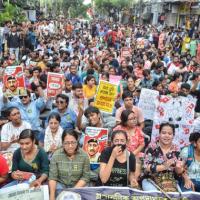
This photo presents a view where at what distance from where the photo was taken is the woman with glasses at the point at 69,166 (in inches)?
199

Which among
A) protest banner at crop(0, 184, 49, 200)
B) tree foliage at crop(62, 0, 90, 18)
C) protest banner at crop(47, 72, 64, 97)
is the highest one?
tree foliage at crop(62, 0, 90, 18)

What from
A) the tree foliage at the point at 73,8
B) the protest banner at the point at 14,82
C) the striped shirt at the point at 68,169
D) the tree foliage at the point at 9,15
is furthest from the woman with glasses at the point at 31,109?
the tree foliage at the point at 73,8

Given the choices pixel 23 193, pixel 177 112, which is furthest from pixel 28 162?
pixel 177 112

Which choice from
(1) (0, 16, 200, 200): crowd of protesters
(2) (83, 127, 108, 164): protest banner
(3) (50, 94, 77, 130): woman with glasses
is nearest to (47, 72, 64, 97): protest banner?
(1) (0, 16, 200, 200): crowd of protesters

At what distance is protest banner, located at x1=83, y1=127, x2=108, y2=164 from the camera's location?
233 inches

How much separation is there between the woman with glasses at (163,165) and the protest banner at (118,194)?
21cm

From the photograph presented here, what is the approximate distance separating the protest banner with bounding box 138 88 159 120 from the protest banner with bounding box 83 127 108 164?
2192mm

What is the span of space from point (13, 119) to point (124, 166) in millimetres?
2005

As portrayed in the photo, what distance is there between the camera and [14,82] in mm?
7805

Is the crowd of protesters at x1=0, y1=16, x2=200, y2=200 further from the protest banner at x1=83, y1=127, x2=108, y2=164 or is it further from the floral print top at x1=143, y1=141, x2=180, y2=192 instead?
the protest banner at x1=83, y1=127, x2=108, y2=164

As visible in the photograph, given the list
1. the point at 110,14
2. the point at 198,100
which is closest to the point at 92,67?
the point at 198,100

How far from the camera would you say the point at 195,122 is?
24.3ft

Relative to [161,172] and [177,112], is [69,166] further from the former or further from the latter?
[177,112]

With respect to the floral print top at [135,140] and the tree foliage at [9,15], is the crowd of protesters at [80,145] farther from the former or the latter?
the tree foliage at [9,15]
